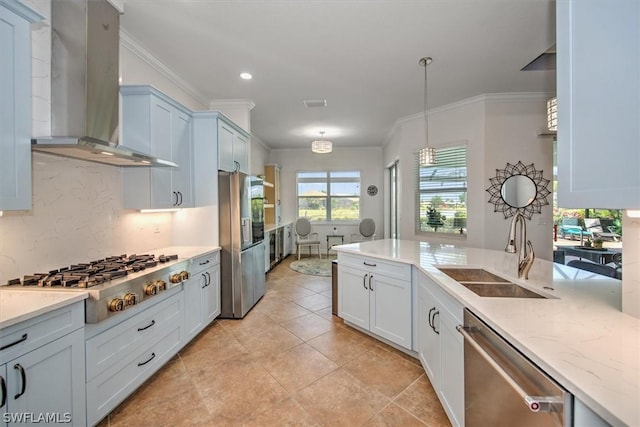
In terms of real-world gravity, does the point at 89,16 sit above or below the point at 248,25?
below

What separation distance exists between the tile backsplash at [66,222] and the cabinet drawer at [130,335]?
661 millimetres

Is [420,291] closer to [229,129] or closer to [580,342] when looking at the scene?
[580,342]

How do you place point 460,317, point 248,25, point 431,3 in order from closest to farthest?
point 460,317 < point 431,3 < point 248,25

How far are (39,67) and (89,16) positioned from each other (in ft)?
1.58

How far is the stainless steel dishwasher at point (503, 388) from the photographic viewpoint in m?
0.81

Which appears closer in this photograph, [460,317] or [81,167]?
[460,317]

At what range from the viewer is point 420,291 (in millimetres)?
2146

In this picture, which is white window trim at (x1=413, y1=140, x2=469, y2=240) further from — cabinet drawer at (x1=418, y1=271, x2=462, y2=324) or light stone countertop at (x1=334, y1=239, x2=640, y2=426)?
cabinet drawer at (x1=418, y1=271, x2=462, y2=324)

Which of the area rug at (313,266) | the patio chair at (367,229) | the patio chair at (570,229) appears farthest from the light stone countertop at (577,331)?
the patio chair at (367,229)

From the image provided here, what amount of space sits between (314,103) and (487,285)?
334 cm

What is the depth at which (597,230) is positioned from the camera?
4.71 m

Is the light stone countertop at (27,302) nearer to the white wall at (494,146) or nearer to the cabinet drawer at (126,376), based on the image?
the cabinet drawer at (126,376)

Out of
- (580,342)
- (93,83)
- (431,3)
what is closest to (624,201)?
(580,342)

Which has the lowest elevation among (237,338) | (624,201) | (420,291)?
(237,338)
